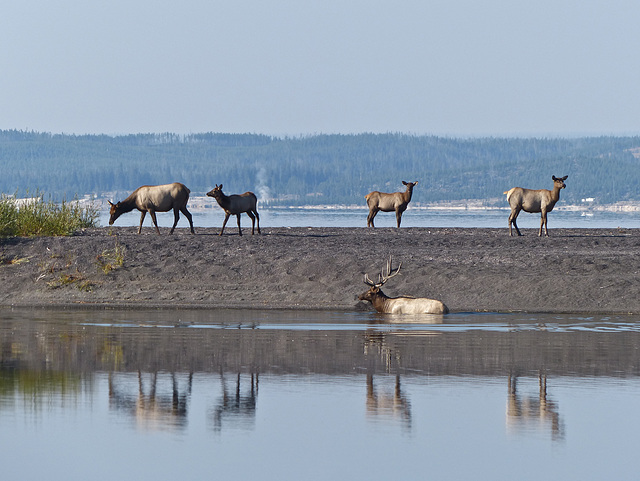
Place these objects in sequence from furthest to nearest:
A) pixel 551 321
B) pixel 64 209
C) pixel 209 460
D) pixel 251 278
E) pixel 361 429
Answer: pixel 64 209
pixel 251 278
pixel 551 321
pixel 361 429
pixel 209 460

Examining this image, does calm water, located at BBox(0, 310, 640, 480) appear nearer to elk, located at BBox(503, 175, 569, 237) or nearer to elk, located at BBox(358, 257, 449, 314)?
elk, located at BBox(358, 257, 449, 314)

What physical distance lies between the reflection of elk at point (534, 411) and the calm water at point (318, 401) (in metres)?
0.02

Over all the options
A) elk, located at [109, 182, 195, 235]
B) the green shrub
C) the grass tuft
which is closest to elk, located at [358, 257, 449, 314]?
the grass tuft

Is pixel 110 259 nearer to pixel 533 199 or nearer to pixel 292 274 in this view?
pixel 292 274

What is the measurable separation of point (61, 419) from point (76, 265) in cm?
1639

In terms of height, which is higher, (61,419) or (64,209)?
(64,209)

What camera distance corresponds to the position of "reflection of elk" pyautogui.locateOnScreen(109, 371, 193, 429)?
1202 cm

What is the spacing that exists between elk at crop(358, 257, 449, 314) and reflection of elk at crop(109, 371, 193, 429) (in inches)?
371

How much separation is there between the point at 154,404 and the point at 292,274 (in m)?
14.6

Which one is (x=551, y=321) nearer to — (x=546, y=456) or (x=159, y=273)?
(x=159, y=273)

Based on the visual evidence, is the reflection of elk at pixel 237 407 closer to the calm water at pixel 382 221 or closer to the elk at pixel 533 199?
the elk at pixel 533 199

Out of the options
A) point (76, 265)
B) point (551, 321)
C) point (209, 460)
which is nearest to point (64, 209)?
point (76, 265)

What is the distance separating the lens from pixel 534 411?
12.6 metres

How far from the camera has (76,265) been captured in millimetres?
28219
